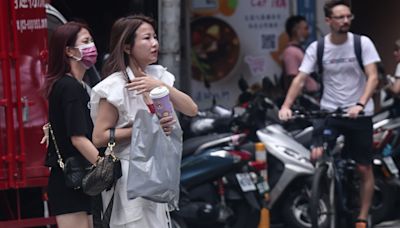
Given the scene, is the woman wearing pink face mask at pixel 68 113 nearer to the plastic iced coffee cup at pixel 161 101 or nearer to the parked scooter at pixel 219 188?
the plastic iced coffee cup at pixel 161 101

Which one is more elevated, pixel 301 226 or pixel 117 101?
pixel 117 101

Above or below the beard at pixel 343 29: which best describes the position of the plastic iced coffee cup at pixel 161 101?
below

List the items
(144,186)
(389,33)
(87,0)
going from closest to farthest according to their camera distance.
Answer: (144,186), (87,0), (389,33)

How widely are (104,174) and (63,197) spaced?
499 millimetres

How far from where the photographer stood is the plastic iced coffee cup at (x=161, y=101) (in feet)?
14.7

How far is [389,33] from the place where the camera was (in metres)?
11.4

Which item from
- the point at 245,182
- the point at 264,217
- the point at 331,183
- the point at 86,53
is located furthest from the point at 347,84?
the point at 86,53

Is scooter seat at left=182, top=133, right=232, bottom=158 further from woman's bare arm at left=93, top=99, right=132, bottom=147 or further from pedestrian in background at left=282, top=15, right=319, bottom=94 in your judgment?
woman's bare arm at left=93, top=99, right=132, bottom=147

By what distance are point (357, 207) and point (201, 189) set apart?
1.43 m

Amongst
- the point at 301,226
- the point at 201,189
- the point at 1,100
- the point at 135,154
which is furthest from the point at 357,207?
the point at 135,154

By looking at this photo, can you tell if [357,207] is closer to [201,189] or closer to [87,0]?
[201,189]

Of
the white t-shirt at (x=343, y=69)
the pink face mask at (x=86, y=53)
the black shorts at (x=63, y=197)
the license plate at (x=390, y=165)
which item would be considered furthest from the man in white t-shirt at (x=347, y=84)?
the black shorts at (x=63, y=197)

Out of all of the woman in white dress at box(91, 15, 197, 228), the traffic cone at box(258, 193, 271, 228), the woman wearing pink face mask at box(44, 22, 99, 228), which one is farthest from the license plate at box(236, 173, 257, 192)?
the woman in white dress at box(91, 15, 197, 228)

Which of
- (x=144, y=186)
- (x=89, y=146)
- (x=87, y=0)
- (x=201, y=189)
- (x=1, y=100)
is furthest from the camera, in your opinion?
(x=87, y=0)
